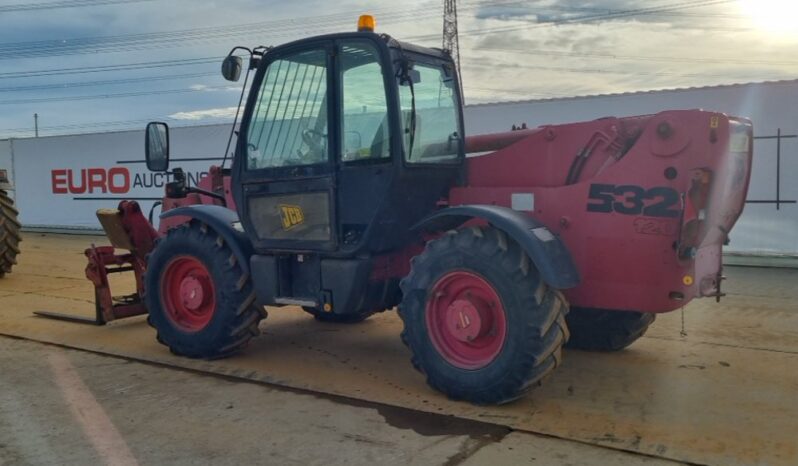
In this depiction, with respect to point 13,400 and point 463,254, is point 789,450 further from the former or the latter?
point 13,400

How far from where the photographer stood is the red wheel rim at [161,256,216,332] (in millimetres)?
6027

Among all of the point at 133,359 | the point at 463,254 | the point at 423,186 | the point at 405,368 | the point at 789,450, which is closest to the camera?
the point at 789,450

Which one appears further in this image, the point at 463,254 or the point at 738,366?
the point at 738,366

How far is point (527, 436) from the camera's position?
418cm

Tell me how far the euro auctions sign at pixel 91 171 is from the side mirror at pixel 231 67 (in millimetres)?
10280

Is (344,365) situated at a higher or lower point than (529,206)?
lower

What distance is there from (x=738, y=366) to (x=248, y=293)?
3.76 m

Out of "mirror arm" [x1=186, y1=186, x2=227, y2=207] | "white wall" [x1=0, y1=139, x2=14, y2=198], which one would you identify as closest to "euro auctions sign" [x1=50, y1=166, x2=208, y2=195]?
"white wall" [x1=0, y1=139, x2=14, y2=198]

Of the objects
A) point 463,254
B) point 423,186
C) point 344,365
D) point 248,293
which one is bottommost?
point 344,365

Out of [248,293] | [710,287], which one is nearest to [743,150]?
[710,287]

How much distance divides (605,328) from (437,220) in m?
1.81

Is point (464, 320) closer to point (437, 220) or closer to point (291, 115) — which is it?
point (437, 220)

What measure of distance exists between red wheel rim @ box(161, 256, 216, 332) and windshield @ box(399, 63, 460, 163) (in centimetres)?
200

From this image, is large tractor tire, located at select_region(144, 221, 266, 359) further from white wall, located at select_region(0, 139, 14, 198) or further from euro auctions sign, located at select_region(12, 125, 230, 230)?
white wall, located at select_region(0, 139, 14, 198)
